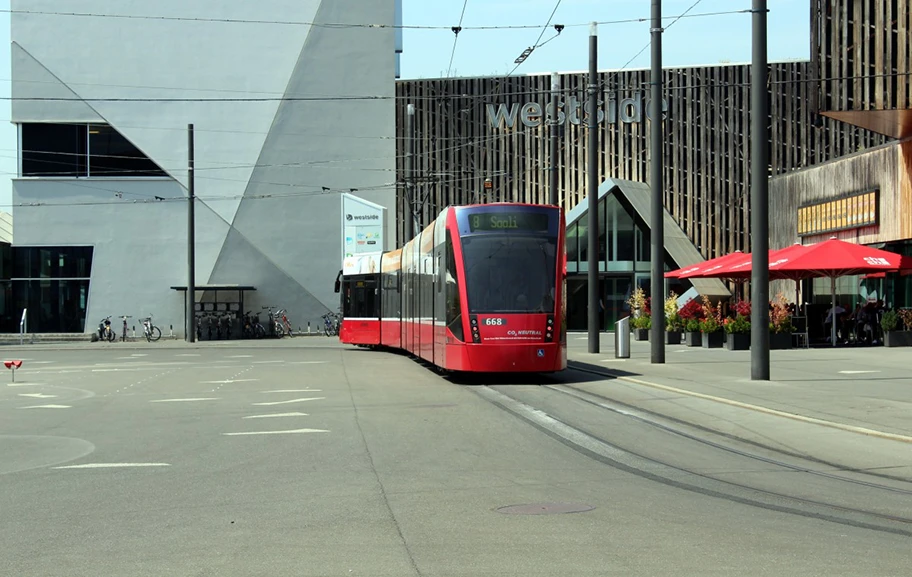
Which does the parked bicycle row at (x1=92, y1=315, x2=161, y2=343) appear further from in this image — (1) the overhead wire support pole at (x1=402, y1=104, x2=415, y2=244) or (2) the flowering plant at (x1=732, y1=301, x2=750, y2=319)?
(2) the flowering plant at (x1=732, y1=301, x2=750, y2=319)

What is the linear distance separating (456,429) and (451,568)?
7.65 m

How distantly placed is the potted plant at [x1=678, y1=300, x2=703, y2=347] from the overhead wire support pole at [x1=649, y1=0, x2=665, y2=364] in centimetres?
950

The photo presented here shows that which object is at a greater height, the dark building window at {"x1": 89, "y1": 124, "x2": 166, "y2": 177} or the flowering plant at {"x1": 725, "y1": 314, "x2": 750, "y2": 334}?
the dark building window at {"x1": 89, "y1": 124, "x2": 166, "y2": 177}

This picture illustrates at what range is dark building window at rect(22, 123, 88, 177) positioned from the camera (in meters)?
53.9

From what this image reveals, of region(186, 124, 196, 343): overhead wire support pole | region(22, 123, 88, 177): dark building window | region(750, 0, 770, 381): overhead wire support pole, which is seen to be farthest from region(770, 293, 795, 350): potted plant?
region(22, 123, 88, 177): dark building window

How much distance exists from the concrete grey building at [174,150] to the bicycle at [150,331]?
3.54 ft

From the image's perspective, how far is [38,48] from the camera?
5375 centimetres

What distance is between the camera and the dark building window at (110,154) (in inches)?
2121

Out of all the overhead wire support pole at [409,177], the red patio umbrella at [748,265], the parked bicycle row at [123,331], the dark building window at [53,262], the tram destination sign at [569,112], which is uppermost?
the tram destination sign at [569,112]

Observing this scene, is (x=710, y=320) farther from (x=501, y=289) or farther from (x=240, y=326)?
(x=240, y=326)

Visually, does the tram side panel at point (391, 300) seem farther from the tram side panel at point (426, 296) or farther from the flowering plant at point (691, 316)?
the flowering plant at point (691, 316)

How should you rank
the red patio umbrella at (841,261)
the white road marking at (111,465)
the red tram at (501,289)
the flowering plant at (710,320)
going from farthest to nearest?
the flowering plant at (710,320) < the red patio umbrella at (841,261) < the red tram at (501,289) < the white road marking at (111,465)

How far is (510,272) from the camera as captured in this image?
21.3 meters

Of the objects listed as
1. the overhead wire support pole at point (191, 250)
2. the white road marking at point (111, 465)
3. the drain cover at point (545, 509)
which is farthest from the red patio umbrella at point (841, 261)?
the overhead wire support pole at point (191, 250)
